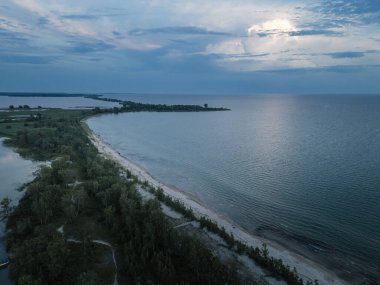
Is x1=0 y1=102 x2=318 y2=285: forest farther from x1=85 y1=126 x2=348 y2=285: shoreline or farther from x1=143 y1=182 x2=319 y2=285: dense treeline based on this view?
x1=85 y1=126 x2=348 y2=285: shoreline

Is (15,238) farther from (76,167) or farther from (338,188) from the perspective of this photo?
(338,188)

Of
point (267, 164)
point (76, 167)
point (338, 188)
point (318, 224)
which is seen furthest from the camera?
point (267, 164)

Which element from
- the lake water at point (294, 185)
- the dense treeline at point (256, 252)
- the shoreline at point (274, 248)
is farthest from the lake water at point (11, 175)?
the lake water at point (294, 185)

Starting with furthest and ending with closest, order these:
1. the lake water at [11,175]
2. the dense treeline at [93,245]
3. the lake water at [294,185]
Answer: the lake water at [11,175] < the lake water at [294,185] < the dense treeline at [93,245]

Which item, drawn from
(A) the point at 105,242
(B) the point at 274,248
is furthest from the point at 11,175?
(B) the point at 274,248

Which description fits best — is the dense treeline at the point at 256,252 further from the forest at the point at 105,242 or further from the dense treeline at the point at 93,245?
the dense treeline at the point at 93,245

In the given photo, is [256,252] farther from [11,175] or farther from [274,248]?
[11,175]

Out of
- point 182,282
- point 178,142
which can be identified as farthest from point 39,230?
point 178,142
